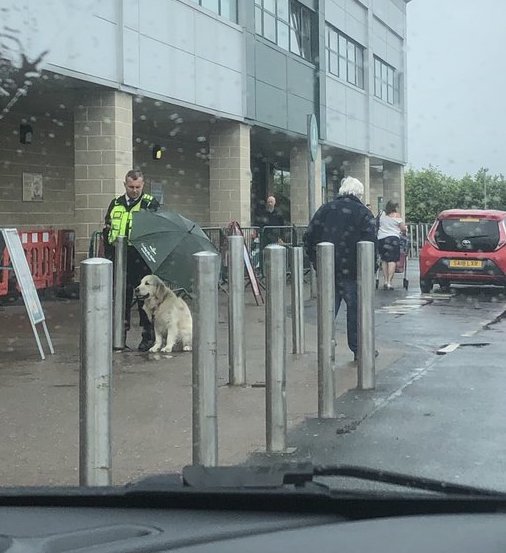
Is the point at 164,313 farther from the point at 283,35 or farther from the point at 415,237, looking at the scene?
the point at 415,237

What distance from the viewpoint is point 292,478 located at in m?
2.72

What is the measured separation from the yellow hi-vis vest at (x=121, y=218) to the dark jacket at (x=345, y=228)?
180cm

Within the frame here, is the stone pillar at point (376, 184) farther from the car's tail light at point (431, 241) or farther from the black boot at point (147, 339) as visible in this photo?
the black boot at point (147, 339)

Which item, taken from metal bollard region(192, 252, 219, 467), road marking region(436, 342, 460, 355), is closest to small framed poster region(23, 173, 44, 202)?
road marking region(436, 342, 460, 355)

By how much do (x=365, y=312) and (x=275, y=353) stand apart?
175 cm

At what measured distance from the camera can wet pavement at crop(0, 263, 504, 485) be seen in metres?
5.45

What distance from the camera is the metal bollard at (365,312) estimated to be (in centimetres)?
738

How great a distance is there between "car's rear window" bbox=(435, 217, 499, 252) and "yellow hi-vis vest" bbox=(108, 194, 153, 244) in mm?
9212

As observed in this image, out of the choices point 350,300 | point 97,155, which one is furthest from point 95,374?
point 97,155

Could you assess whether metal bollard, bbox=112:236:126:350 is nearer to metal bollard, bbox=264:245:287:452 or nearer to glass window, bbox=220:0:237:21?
metal bollard, bbox=264:245:287:452

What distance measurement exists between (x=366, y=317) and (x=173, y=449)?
234 centimetres

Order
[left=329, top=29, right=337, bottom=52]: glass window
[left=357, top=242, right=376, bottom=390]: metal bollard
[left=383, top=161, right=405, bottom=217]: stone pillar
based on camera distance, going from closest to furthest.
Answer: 1. [left=357, top=242, right=376, bottom=390]: metal bollard
2. [left=329, top=29, right=337, bottom=52]: glass window
3. [left=383, top=161, right=405, bottom=217]: stone pillar

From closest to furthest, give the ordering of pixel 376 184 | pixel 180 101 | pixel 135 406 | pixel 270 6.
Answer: pixel 135 406 → pixel 180 101 → pixel 270 6 → pixel 376 184

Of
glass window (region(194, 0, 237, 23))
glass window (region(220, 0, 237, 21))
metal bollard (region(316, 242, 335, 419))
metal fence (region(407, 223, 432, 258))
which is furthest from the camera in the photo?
metal fence (region(407, 223, 432, 258))
